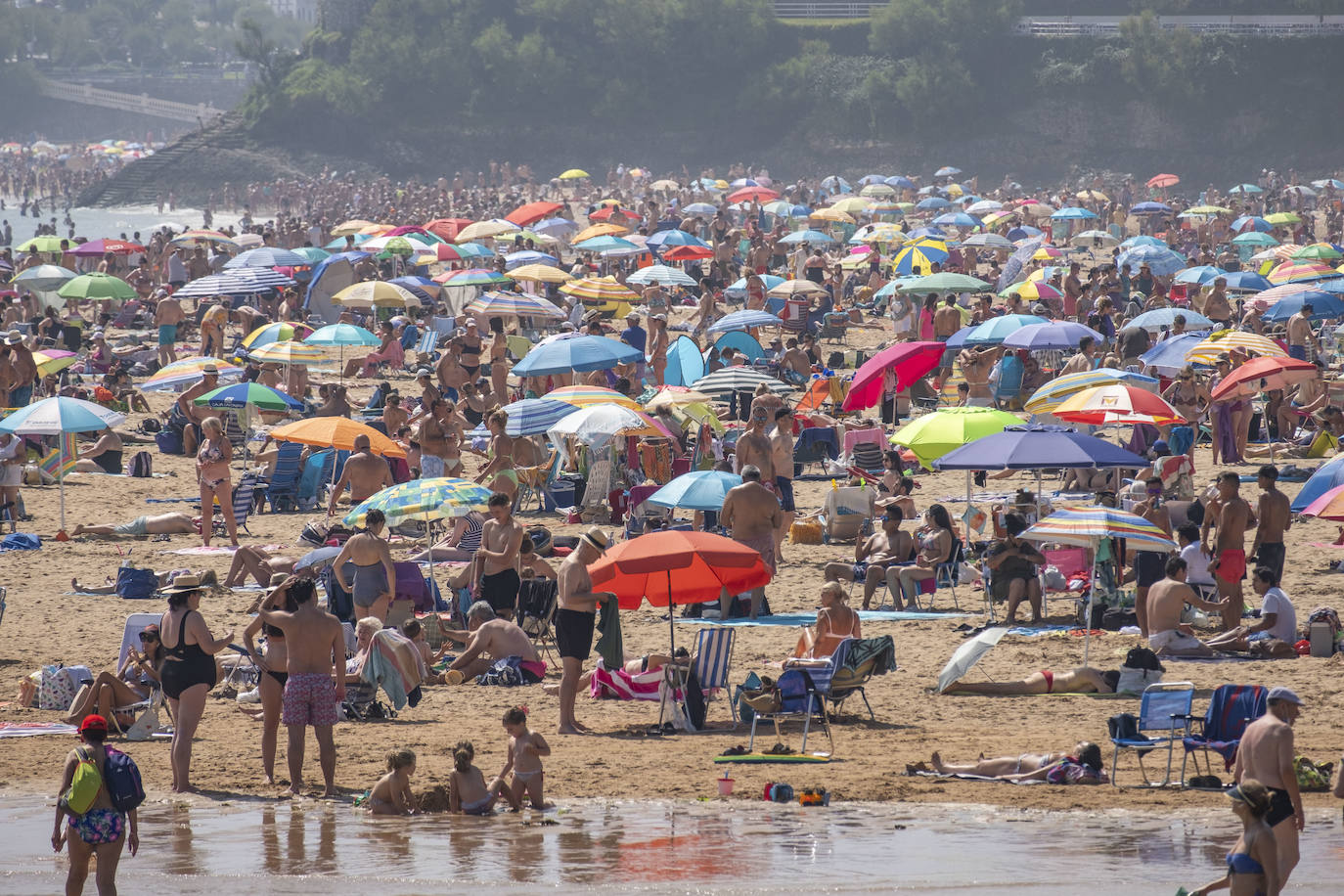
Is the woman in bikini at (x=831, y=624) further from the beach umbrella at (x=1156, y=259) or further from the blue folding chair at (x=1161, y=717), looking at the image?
the beach umbrella at (x=1156, y=259)

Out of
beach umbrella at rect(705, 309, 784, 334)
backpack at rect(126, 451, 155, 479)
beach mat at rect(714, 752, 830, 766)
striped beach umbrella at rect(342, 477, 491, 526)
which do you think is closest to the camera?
beach mat at rect(714, 752, 830, 766)

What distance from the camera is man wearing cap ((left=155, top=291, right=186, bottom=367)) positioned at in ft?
75.7

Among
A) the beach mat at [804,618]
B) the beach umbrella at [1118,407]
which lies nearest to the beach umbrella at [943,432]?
the beach umbrella at [1118,407]

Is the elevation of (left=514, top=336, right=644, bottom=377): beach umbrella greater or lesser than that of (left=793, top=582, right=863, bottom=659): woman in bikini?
greater

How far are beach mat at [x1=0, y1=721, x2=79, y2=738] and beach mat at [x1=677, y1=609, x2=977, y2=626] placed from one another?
3.99 meters

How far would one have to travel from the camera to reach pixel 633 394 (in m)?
19.2

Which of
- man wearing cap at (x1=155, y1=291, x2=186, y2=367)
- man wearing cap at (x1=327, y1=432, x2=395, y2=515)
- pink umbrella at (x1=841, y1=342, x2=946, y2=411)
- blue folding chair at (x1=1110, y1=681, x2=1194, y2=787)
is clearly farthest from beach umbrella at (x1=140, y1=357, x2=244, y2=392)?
blue folding chair at (x1=1110, y1=681, x2=1194, y2=787)

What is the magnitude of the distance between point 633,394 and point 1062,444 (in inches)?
334

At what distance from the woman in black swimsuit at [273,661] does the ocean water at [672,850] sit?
346 millimetres

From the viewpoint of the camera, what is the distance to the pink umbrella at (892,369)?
587 inches

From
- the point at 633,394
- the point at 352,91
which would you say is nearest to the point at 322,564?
the point at 633,394

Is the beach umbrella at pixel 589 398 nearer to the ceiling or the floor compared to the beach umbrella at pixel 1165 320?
nearer to the floor

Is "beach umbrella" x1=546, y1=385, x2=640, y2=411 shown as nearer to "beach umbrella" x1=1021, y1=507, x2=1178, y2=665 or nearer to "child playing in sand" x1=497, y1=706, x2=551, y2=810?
"beach umbrella" x1=1021, y1=507, x2=1178, y2=665

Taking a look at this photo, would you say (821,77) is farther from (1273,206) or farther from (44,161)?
(44,161)
